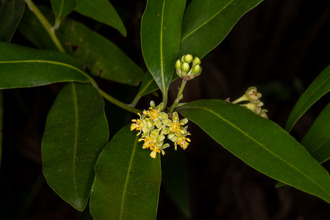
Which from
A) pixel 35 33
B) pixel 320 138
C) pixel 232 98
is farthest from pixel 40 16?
pixel 232 98

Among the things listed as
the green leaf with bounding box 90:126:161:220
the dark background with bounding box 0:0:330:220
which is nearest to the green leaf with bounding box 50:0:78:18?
the green leaf with bounding box 90:126:161:220

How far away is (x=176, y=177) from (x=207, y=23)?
1.22m

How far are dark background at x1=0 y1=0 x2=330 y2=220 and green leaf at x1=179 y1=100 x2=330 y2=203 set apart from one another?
1036mm

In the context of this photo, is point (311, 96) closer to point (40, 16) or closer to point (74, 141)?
point (74, 141)

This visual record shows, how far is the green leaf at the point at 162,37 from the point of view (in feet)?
4.47

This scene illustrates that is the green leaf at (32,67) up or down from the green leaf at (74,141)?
up

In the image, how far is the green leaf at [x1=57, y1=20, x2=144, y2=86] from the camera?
1.79 m

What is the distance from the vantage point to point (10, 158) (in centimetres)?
279

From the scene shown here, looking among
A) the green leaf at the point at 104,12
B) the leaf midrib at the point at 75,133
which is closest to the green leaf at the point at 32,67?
the leaf midrib at the point at 75,133

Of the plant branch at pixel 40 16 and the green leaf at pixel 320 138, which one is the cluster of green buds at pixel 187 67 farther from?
the plant branch at pixel 40 16

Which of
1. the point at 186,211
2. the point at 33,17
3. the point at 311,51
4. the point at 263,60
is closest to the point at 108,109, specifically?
the point at 33,17

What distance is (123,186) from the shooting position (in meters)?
1.24

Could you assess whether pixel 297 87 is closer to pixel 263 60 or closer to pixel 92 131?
pixel 263 60

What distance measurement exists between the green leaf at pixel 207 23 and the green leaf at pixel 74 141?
40 centimetres
